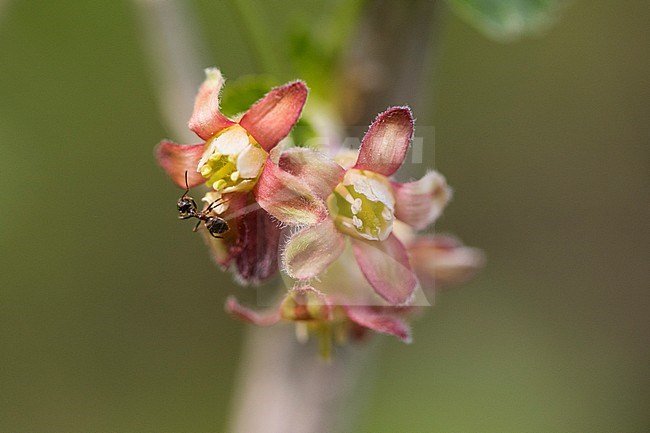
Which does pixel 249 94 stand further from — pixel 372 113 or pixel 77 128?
pixel 77 128

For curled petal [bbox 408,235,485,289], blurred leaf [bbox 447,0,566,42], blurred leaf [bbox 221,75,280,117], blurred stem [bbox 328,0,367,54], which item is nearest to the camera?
blurred leaf [bbox 221,75,280,117]

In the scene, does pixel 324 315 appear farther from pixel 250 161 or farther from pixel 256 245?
pixel 250 161

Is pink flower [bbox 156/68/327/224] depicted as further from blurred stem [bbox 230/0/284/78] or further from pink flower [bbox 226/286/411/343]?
blurred stem [bbox 230/0/284/78]

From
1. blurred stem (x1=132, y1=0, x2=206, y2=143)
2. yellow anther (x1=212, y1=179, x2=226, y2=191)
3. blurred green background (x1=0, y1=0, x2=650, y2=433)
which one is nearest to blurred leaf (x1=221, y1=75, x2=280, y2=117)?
yellow anther (x1=212, y1=179, x2=226, y2=191)

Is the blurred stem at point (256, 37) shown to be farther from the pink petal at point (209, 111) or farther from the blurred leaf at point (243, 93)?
the pink petal at point (209, 111)

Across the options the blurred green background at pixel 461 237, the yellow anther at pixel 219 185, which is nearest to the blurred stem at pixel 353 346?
the yellow anther at pixel 219 185

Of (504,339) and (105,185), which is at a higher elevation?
(105,185)

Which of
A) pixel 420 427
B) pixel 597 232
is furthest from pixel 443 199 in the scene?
pixel 597 232
